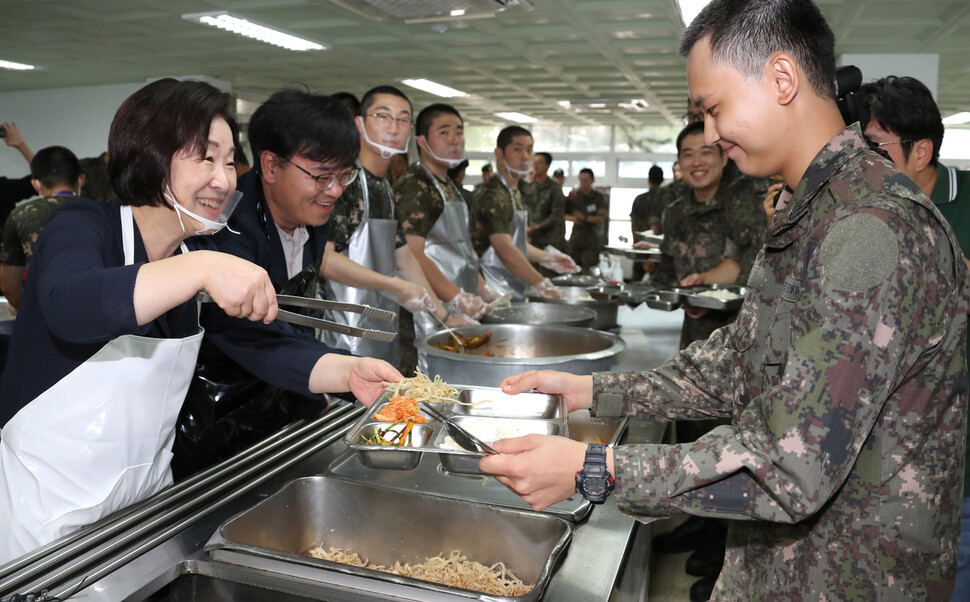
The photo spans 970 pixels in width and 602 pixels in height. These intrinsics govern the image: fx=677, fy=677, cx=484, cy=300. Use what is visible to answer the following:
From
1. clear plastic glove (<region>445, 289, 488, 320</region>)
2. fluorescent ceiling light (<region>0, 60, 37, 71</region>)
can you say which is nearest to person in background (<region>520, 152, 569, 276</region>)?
clear plastic glove (<region>445, 289, 488, 320</region>)

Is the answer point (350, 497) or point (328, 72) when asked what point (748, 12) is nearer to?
point (350, 497)

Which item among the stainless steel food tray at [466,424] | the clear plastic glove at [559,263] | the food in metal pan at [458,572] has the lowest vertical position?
the food in metal pan at [458,572]

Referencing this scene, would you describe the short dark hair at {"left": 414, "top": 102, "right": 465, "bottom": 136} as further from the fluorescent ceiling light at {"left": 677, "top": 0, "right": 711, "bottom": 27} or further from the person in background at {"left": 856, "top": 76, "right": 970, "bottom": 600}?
the person in background at {"left": 856, "top": 76, "right": 970, "bottom": 600}

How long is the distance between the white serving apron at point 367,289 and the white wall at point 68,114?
8.56 metres

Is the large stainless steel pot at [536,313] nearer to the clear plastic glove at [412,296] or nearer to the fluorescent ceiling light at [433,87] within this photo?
the clear plastic glove at [412,296]

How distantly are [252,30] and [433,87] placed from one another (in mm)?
3839

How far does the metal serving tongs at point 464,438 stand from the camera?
1158 mm

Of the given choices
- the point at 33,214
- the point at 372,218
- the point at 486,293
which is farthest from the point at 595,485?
the point at 33,214

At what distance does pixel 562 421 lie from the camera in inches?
56.6

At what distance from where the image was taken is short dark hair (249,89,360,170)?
190 cm

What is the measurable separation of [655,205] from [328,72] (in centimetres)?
475

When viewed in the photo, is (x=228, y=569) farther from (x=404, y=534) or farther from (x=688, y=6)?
(x=688, y=6)

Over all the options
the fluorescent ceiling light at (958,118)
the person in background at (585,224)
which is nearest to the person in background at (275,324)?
the person in background at (585,224)

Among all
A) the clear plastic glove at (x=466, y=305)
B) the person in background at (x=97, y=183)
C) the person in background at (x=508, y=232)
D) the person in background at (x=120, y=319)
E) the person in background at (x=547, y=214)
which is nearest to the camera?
the person in background at (x=120, y=319)
